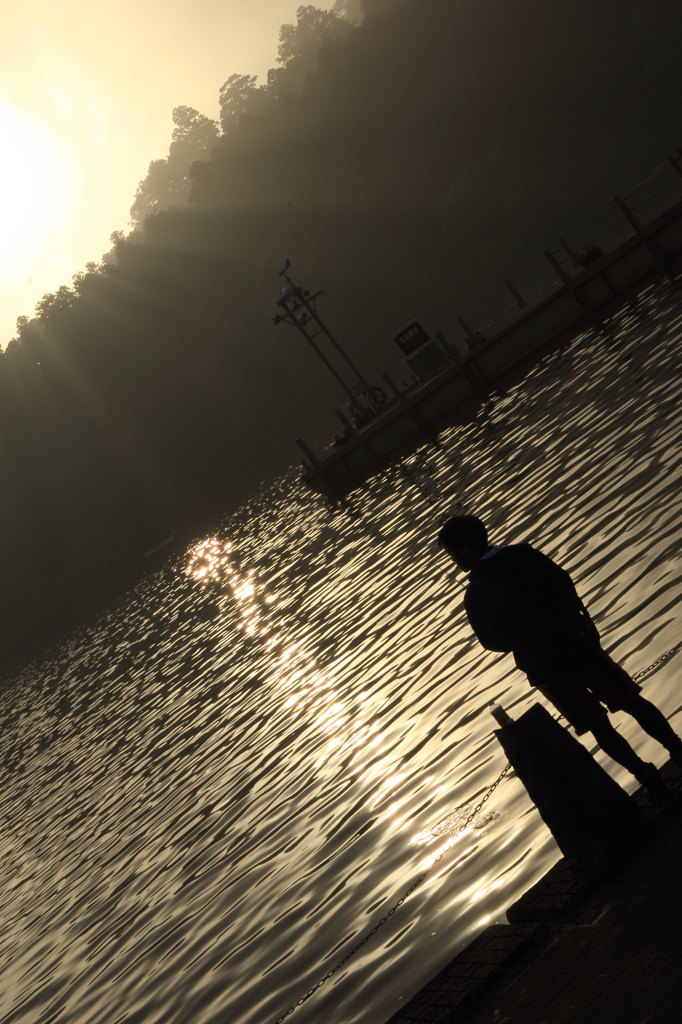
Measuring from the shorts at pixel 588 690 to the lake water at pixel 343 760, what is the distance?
2.04 metres

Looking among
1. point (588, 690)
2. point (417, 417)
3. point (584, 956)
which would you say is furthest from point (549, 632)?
point (417, 417)

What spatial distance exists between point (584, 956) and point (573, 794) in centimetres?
119

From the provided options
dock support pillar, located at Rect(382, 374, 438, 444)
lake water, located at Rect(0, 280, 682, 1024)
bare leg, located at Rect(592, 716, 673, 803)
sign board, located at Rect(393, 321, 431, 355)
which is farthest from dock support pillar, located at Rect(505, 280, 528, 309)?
bare leg, located at Rect(592, 716, 673, 803)

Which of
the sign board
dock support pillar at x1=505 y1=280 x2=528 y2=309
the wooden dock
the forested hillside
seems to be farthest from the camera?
the forested hillside

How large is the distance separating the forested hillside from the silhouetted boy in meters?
80.3

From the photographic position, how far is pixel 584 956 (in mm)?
5527

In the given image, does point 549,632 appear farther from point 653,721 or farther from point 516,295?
point 516,295

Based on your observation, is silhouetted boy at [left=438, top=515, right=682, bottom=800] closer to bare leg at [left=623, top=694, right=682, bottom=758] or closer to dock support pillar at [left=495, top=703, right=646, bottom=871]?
bare leg at [left=623, top=694, right=682, bottom=758]

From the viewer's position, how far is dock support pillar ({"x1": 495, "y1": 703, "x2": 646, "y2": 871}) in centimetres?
629

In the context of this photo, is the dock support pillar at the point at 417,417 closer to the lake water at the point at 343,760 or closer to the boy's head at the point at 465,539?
the lake water at the point at 343,760

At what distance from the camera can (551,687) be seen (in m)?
6.93

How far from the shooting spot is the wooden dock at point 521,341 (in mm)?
38750

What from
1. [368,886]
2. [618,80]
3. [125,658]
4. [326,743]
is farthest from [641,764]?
[618,80]

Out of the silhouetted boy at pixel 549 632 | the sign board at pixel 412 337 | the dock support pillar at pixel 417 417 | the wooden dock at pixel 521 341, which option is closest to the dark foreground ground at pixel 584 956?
the silhouetted boy at pixel 549 632
